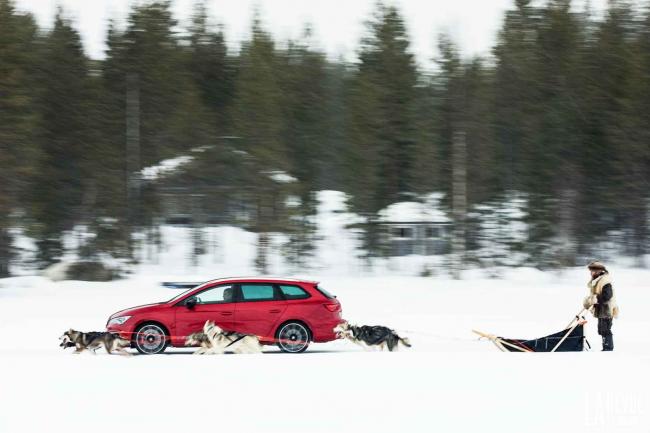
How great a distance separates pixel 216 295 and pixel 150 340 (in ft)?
4.83

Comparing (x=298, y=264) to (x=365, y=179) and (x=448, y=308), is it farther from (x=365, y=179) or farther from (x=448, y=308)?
(x=448, y=308)

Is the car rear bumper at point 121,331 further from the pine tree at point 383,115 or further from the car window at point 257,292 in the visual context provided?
the pine tree at point 383,115

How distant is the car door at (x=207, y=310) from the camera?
16578 millimetres

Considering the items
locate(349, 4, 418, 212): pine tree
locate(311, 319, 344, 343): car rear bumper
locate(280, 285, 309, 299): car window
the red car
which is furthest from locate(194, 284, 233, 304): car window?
locate(349, 4, 418, 212): pine tree

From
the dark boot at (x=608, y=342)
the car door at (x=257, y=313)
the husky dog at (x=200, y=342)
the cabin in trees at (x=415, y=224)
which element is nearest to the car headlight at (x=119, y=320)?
the husky dog at (x=200, y=342)

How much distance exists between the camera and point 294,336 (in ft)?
55.6

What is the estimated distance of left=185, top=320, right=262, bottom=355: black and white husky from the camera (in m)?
16.2

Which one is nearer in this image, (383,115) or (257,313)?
(257,313)

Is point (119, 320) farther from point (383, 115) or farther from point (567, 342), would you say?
point (383, 115)

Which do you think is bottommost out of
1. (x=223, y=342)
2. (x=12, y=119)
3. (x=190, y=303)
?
(x=223, y=342)

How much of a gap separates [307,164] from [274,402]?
36.7m

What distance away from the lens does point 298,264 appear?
43438 millimetres

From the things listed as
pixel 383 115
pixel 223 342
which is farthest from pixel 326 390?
pixel 383 115

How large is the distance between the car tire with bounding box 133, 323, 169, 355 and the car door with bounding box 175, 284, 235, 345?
12.0 inches
